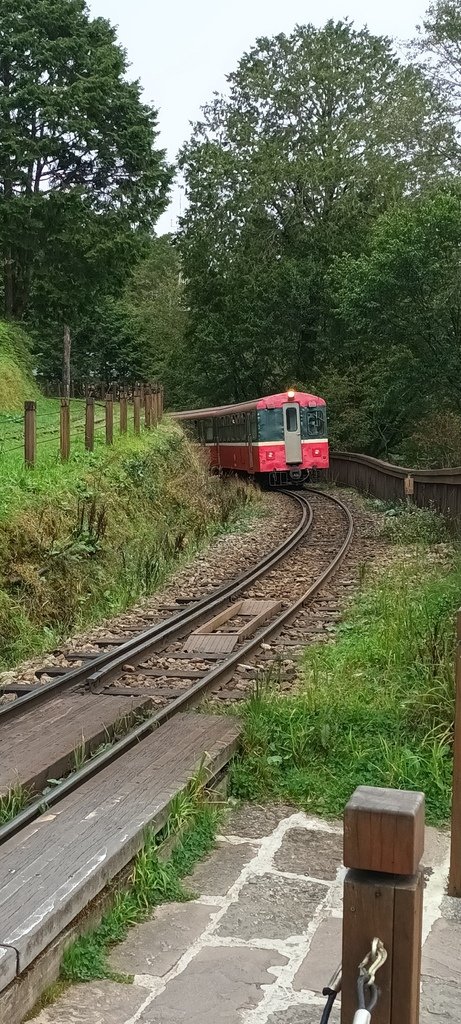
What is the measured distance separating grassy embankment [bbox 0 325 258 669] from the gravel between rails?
23 cm

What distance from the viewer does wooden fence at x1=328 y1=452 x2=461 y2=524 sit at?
47.6ft

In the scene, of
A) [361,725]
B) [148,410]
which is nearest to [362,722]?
[361,725]

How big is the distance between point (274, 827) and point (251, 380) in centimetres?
3564

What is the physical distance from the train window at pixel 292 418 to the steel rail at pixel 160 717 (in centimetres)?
1415

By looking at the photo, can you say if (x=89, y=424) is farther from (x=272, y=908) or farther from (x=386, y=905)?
(x=386, y=905)

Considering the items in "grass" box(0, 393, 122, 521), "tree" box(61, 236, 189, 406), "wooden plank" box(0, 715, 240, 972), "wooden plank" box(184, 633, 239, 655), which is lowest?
"wooden plank" box(184, 633, 239, 655)

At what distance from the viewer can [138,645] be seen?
8312mm

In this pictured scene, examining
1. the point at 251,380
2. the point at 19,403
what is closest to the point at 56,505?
the point at 19,403

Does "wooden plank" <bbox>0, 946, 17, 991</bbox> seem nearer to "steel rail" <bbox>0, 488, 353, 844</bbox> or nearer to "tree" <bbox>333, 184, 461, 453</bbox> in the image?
"steel rail" <bbox>0, 488, 353, 844</bbox>

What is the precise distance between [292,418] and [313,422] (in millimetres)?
709

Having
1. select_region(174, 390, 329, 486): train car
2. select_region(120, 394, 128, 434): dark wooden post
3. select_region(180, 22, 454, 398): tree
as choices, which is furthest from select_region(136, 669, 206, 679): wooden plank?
select_region(180, 22, 454, 398): tree

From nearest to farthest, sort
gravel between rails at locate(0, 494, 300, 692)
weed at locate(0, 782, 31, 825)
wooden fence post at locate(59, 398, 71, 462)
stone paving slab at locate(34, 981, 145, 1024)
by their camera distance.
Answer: stone paving slab at locate(34, 981, 145, 1024) → weed at locate(0, 782, 31, 825) → gravel between rails at locate(0, 494, 300, 692) → wooden fence post at locate(59, 398, 71, 462)

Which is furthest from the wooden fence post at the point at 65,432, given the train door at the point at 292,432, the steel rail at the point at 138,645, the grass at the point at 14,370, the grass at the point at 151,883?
the train door at the point at 292,432

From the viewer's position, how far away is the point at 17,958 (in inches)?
114
